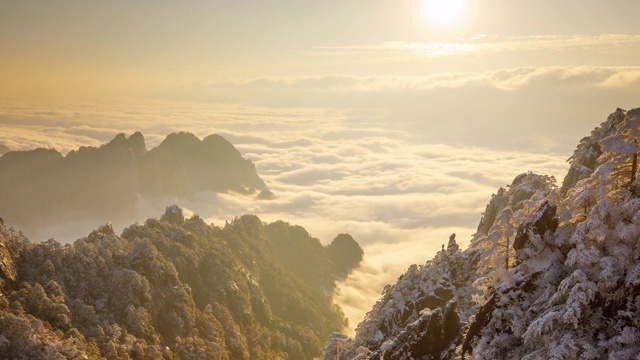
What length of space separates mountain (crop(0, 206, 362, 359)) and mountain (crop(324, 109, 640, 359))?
46.9 meters

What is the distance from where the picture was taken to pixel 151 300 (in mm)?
98688

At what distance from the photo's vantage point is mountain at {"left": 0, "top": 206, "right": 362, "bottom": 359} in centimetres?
7731

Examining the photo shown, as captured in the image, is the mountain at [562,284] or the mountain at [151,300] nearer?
the mountain at [562,284]

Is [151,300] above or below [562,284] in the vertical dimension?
below

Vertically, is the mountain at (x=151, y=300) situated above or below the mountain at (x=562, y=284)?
below

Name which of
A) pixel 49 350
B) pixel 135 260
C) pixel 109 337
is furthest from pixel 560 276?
pixel 135 260

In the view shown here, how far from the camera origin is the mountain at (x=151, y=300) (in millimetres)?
77312

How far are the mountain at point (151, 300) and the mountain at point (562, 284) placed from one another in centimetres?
4690

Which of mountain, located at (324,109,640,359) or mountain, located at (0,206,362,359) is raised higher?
mountain, located at (324,109,640,359)

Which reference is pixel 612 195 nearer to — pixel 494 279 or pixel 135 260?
pixel 494 279

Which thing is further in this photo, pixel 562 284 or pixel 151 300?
pixel 151 300

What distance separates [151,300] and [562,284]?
272 ft

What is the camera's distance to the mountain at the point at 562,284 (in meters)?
31.4

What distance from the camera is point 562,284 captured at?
34.1 meters
